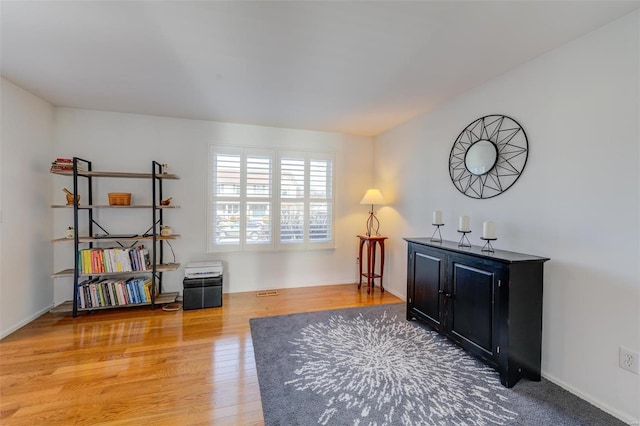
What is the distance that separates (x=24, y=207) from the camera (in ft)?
9.47

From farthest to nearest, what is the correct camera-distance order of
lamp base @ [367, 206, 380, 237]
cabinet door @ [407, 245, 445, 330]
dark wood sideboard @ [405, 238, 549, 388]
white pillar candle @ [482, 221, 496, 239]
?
lamp base @ [367, 206, 380, 237] < cabinet door @ [407, 245, 445, 330] < white pillar candle @ [482, 221, 496, 239] < dark wood sideboard @ [405, 238, 549, 388]

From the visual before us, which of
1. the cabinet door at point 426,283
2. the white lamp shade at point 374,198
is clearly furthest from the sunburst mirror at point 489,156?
the white lamp shade at point 374,198

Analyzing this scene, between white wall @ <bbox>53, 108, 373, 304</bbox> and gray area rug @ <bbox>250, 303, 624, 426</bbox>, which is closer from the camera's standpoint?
gray area rug @ <bbox>250, 303, 624, 426</bbox>

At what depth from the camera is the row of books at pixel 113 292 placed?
3.15 m

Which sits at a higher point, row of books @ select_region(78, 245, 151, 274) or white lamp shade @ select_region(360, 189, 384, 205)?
white lamp shade @ select_region(360, 189, 384, 205)

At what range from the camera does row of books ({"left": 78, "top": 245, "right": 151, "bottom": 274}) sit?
3.14 meters

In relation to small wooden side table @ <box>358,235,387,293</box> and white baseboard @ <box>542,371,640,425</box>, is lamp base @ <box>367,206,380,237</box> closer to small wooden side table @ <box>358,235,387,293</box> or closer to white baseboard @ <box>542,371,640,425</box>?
small wooden side table @ <box>358,235,387,293</box>

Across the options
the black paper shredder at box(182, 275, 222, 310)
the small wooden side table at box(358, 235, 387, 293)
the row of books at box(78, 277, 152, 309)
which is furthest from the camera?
the small wooden side table at box(358, 235, 387, 293)

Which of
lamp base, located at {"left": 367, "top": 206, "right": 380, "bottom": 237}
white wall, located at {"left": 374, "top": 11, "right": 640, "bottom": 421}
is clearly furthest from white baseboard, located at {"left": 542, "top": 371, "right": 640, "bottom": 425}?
lamp base, located at {"left": 367, "top": 206, "right": 380, "bottom": 237}

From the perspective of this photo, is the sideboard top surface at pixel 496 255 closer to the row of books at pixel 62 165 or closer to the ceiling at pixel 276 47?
the ceiling at pixel 276 47

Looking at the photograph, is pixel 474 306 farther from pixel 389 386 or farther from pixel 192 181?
pixel 192 181

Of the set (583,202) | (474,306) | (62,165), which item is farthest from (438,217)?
(62,165)

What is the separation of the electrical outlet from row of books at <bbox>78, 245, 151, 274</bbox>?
169 inches

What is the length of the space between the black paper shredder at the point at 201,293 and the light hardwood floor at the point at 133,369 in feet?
0.38
